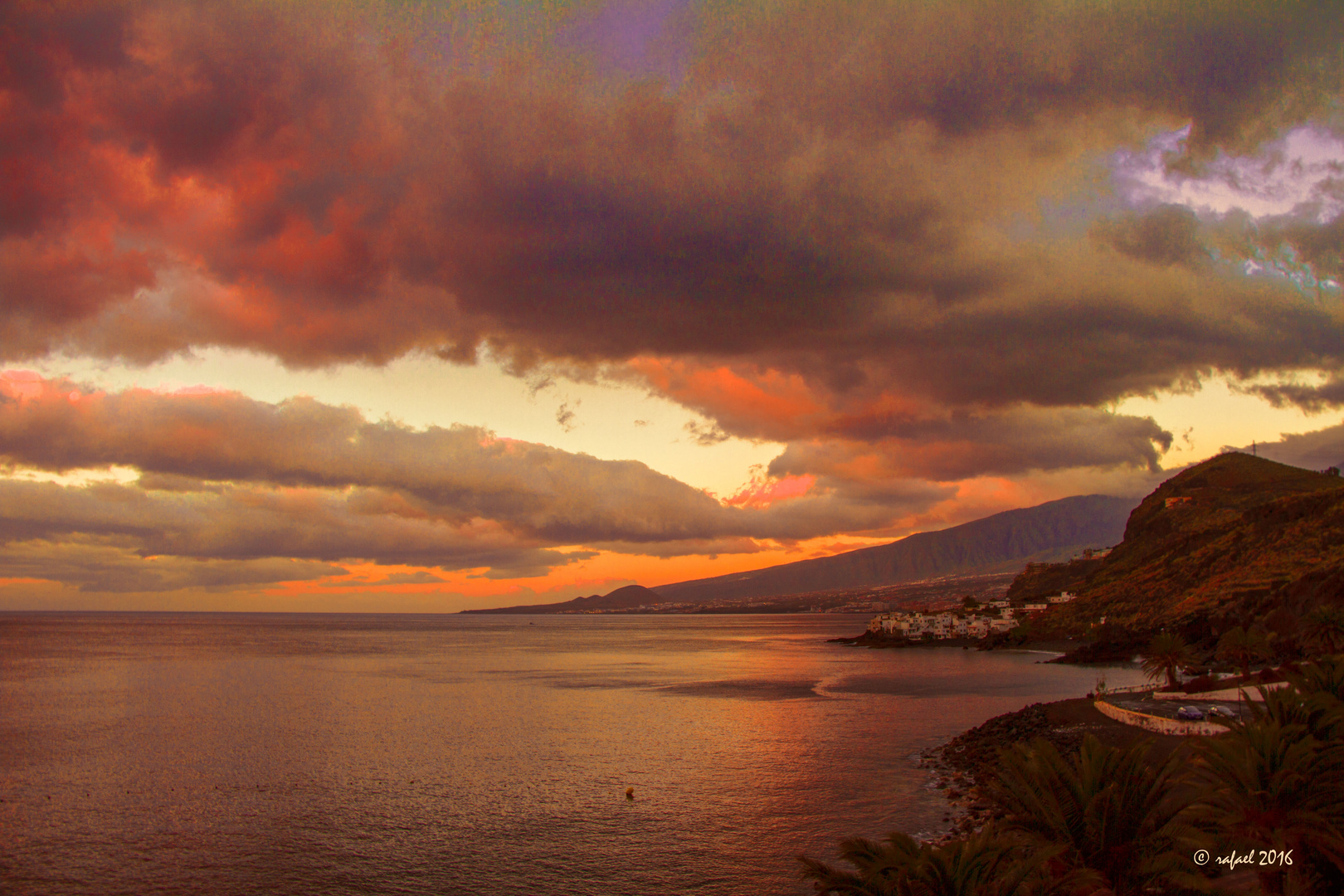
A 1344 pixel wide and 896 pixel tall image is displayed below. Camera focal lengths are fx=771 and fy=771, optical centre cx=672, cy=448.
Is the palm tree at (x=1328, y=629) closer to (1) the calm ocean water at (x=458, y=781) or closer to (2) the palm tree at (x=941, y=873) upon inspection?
(1) the calm ocean water at (x=458, y=781)

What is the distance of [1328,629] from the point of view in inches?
2387

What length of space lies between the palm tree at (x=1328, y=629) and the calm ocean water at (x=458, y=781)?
2955 centimetres

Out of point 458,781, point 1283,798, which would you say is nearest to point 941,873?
point 1283,798

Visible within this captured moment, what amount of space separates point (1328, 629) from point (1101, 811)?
5893 centimetres

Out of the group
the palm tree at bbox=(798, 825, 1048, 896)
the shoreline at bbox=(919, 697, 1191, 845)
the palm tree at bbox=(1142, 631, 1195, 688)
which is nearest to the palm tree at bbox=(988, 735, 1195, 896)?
the palm tree at bbox=(798, 825, 1048, 896)

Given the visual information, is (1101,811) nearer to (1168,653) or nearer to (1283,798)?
(1283,798)

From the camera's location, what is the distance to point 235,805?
50.0 meters

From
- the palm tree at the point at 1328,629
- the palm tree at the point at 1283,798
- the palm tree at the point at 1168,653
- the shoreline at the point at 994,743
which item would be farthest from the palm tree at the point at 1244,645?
the palm tree at the point at 1283,798

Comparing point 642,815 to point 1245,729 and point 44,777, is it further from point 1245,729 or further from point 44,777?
point 44,777

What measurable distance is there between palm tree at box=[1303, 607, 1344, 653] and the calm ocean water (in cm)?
2955

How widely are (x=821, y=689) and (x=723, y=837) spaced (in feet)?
242

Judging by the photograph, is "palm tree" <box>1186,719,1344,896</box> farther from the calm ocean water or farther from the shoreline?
the calm ocean water

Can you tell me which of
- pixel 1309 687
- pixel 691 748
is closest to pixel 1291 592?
pixel 691 748

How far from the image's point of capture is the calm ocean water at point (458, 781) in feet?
129
